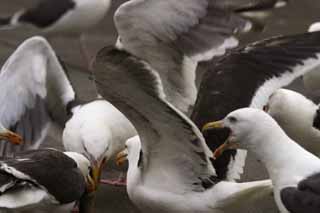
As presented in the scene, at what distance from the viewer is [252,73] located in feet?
16.7

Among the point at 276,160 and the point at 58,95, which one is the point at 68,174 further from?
the point at 58,95

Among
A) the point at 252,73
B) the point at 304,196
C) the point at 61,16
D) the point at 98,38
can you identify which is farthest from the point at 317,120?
the point at 98,38

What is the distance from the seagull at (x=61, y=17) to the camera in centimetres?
756

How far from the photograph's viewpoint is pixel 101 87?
414 cm

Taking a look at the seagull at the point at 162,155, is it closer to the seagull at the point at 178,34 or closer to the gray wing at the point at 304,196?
the gray wing at the point at 304,196

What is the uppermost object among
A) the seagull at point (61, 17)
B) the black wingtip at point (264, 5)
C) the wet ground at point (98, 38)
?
the black wingtip at point (264, 5)

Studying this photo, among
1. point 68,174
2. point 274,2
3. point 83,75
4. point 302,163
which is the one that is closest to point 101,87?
point 68,174

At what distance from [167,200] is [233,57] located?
905mm

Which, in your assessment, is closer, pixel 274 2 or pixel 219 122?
pixel 219 122

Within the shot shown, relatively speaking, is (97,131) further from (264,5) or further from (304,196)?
(304,196)

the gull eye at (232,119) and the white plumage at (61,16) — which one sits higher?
the gull eye at (232,119)

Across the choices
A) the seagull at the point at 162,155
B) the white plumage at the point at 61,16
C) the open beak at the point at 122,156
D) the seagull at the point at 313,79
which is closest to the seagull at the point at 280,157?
the seagull at the point at 162,155

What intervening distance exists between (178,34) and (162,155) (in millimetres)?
1266

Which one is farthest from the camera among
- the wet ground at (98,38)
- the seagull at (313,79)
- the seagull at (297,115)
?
the seagull at (313,79)
